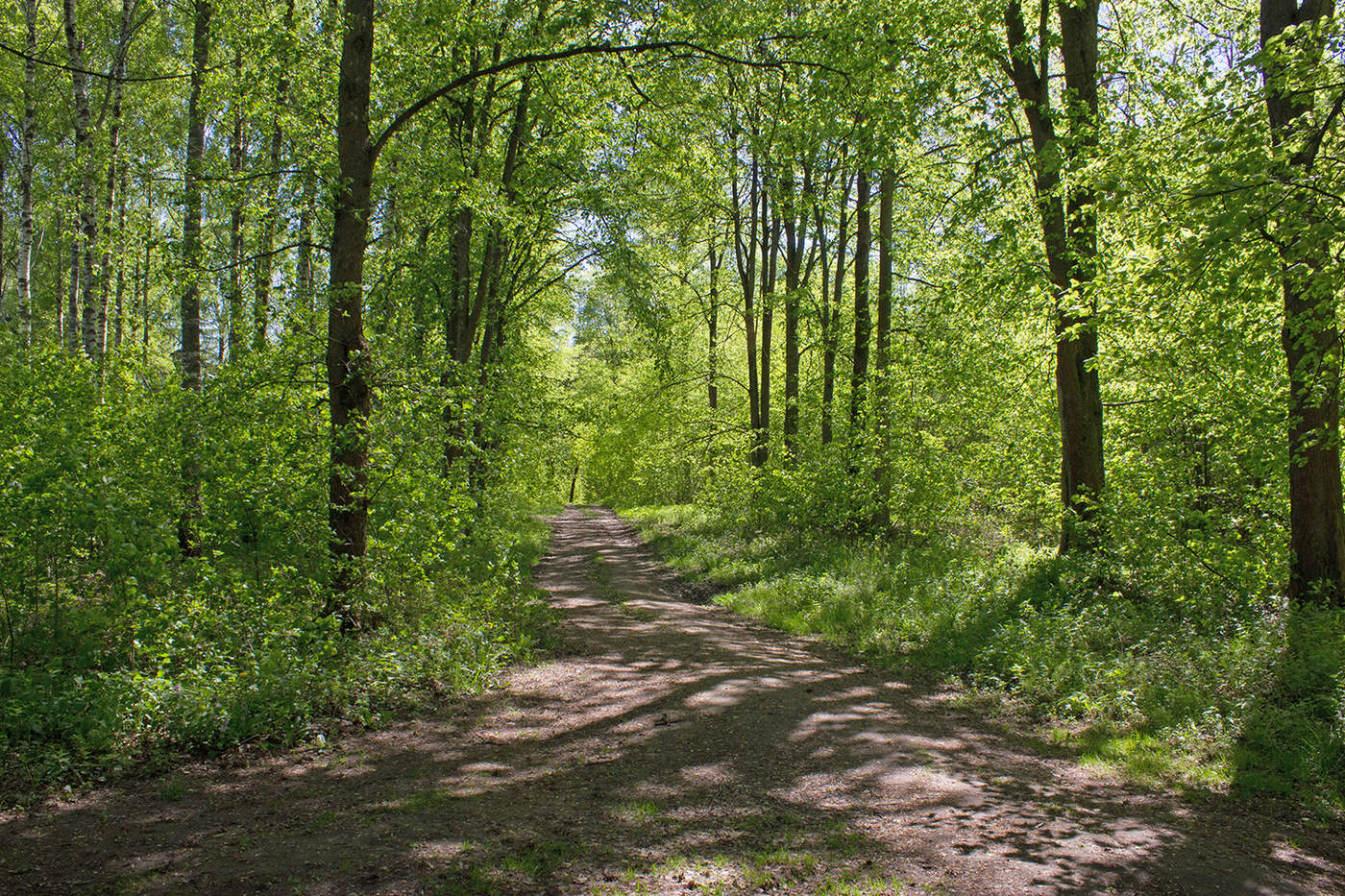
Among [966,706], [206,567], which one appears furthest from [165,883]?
[966,706]

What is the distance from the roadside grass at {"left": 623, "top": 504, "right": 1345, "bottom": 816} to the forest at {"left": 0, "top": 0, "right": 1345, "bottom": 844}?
5 centimetres

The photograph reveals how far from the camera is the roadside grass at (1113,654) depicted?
564 centimetres

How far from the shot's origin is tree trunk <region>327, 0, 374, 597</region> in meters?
7.77

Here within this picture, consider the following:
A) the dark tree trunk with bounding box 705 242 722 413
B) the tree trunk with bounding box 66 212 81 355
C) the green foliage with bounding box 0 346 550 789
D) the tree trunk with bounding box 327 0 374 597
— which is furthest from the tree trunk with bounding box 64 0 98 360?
the dark tree trunk with bounding box 705 242 722 413

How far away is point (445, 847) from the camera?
4.19m

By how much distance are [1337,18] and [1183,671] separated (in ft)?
18.5

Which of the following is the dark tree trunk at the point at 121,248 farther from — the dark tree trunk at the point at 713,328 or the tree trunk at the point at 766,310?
the dark tree trunk at the point at 713,328

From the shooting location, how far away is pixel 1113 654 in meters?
7.70

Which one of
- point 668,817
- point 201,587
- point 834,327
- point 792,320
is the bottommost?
point 668,817

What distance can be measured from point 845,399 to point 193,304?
13338mm

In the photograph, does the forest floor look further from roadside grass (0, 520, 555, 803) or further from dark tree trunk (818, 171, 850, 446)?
dark tree trunk (818, 171, 850, 446)

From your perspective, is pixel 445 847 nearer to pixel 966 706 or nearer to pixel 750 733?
pixel 750 733

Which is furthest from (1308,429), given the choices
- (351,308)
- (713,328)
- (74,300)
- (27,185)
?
(74,300)

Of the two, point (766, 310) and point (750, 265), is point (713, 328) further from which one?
point (766, 310)
